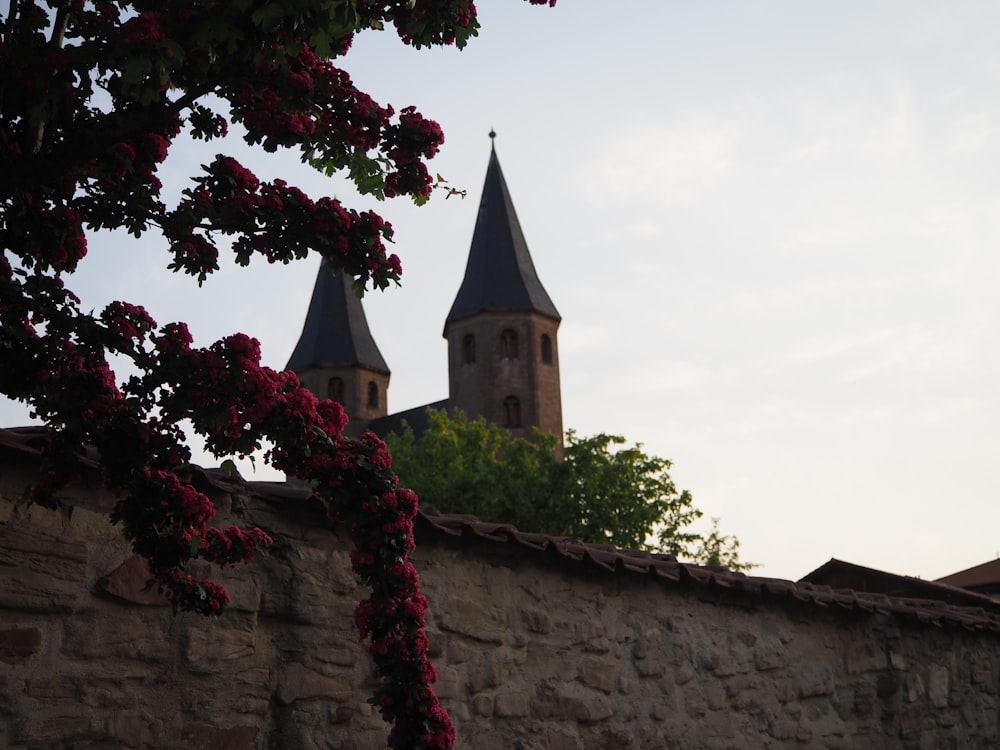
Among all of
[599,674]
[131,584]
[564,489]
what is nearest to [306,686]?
[131,584]

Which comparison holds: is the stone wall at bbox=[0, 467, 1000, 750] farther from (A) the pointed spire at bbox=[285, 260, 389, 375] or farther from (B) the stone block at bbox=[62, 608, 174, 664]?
(A) the pointed spire at bbox=[285, 260, 389, 375]

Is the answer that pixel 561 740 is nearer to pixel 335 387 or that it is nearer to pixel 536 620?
pixel 536 620

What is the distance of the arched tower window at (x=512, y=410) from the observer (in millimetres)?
41531

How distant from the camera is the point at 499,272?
43.1 m

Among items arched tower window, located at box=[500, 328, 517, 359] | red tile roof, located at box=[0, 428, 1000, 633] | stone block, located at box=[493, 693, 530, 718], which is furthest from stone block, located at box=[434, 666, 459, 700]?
arched tower window, located at box=[500, 328, 517, 359]

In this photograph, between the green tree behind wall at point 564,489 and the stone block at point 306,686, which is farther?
the green tree behind wall at point 564,489

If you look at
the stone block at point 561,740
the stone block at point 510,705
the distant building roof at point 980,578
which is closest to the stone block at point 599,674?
the stone block at point 561,740

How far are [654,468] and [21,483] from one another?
28.7 m

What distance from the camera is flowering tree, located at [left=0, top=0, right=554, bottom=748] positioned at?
3.01 m

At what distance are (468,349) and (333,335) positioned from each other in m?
8.50

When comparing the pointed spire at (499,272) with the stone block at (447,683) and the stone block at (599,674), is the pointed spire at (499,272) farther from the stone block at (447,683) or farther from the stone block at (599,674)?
the stone block at (447,683)

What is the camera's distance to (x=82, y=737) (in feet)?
11.1

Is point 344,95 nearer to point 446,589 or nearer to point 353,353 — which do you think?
point 446,589

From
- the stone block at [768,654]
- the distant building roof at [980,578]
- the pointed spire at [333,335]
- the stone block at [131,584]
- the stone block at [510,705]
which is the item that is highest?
the pointed spire at [333,335]
